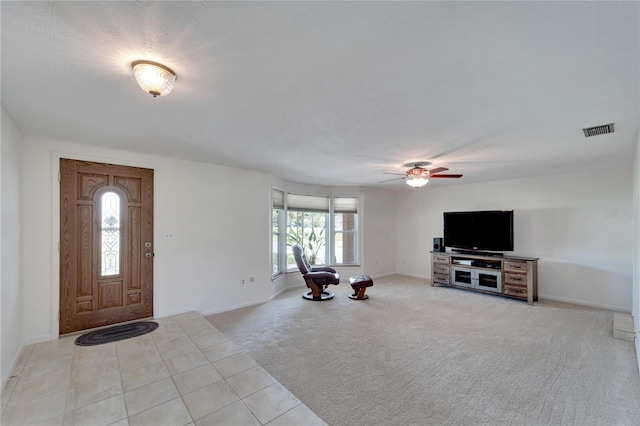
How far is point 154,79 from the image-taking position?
5.79 ft

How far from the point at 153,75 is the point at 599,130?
4091mm

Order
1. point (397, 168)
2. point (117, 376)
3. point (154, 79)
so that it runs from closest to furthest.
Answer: point (154, 79) < point (117, 376) < point (397, 168)

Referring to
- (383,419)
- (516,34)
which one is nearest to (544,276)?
(383,419)

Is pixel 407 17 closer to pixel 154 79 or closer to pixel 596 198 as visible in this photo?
pixel 154 79

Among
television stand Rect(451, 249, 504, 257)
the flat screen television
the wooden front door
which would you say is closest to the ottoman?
the flat screen television

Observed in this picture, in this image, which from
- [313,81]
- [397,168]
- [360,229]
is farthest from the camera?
[360,229]

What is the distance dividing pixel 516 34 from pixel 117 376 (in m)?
3.94

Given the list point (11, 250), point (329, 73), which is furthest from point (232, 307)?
point (329, 73)

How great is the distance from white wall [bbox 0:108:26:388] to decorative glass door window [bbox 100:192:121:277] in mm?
783

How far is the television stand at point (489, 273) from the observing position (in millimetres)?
5277

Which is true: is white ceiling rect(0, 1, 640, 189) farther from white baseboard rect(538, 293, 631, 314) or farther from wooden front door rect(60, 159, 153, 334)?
white baseboard rect(538, 293, 631, 314)

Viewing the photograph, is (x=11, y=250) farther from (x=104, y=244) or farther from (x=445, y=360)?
(x=445, y=360)

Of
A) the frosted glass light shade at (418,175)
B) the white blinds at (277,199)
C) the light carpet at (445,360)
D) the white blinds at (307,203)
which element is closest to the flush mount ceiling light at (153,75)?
the light carpet at (445,360)

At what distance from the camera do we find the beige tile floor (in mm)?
2061
